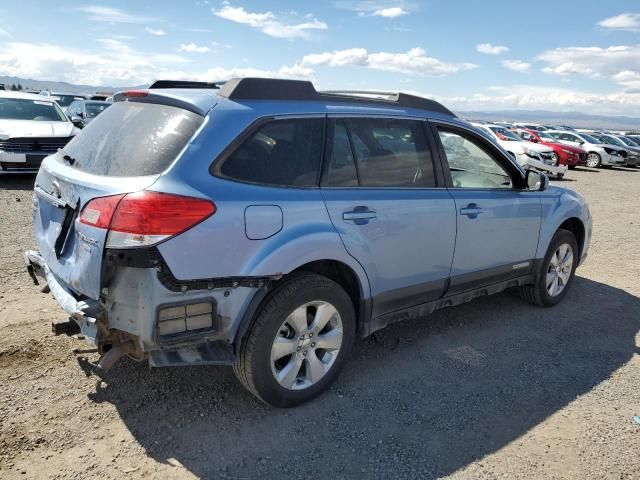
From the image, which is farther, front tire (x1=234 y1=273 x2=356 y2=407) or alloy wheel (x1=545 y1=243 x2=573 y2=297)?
alloy wheel (x1=545 y1=243 x2=573 y2=297)

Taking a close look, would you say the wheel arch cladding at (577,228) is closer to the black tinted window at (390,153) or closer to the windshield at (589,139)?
the black tinted window at (390,153)

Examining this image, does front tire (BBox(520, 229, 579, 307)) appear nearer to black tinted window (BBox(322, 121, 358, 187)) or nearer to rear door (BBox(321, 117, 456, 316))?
rear door (BBox(321, 117, 456, 316))

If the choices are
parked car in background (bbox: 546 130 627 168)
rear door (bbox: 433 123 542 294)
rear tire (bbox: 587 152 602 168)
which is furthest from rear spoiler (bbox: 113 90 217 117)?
rear tire (bbox: 587 152 602 168)

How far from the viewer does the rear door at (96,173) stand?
2.58 m

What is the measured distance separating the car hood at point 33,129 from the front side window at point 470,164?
27.5 feet

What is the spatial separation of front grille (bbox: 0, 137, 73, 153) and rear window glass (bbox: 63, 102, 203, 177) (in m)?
7.49

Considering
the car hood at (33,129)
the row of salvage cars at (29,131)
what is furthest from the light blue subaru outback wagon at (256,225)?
the car hood at (33,129)

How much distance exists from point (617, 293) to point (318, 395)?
162 inches

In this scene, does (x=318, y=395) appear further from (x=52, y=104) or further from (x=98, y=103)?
(x=98, y=103)

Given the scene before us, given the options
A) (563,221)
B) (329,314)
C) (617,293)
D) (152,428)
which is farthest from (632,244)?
(152,428)

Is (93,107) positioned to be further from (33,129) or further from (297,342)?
(297,342)

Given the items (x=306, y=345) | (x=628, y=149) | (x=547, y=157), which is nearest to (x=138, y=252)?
(x=306, y=345)

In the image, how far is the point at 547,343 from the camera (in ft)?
14.3

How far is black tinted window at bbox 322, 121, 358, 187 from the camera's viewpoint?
3.16 m
